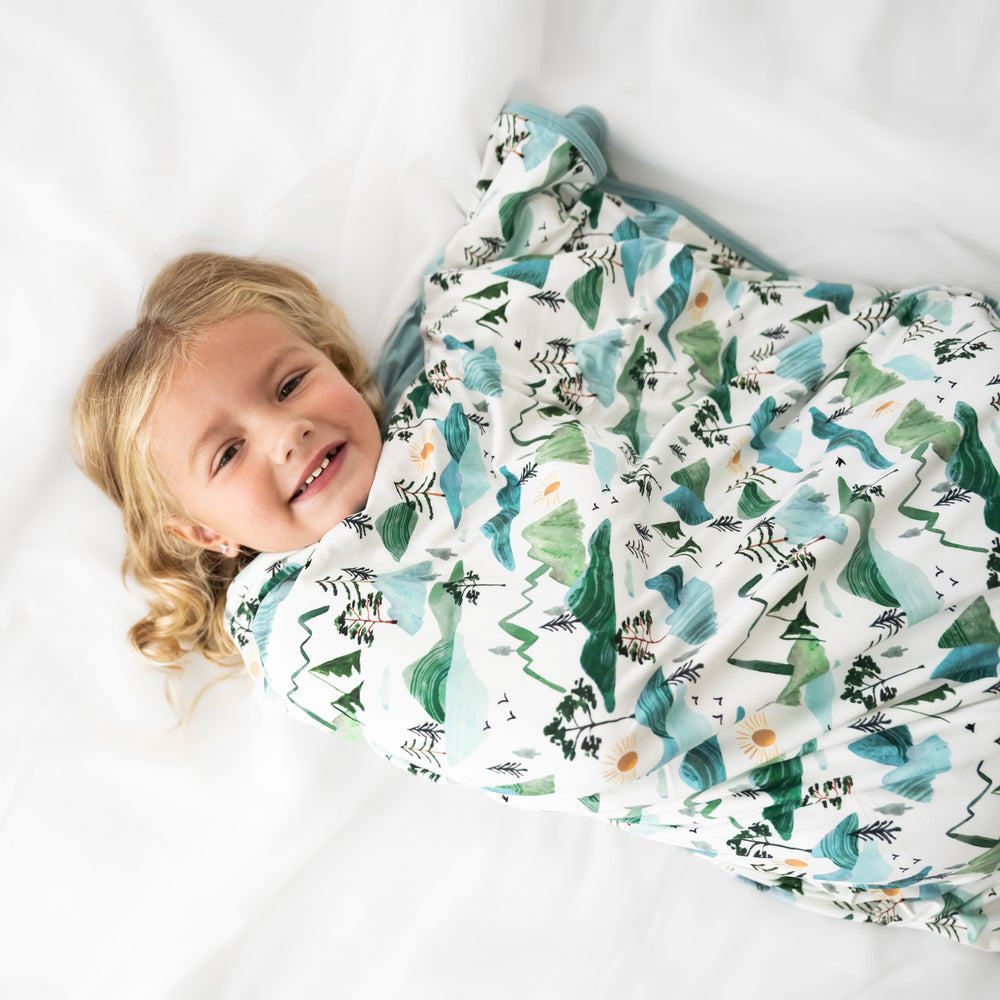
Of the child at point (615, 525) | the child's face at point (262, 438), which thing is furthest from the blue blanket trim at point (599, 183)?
the child's face at point (262, 438)

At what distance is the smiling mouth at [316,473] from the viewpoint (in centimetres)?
104

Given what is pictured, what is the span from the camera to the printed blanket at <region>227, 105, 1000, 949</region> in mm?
860

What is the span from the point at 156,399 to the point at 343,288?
357 mm

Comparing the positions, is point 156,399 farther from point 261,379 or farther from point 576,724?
point 576,724

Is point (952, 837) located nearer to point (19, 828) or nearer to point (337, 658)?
point (337, 658)

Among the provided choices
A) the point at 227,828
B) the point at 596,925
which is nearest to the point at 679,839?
the point at 596,925

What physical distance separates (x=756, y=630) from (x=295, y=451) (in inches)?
22.2

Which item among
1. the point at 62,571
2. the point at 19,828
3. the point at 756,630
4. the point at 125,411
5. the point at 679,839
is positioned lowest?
the point at 19,828

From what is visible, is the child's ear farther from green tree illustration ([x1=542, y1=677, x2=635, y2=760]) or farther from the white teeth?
green tree illustration ([x1=542, y1=677, x2=635, y2=760])

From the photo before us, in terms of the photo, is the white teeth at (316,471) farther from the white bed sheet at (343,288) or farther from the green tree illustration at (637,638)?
the green tree illustration at (637,638)

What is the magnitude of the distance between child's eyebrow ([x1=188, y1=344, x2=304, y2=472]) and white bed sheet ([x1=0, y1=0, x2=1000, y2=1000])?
0.74ft

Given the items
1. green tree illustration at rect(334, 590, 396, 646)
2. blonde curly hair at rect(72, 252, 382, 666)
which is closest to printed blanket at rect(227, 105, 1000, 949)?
green tree illustration at rect(334, 590, 396, 646)

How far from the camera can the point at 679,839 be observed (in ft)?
3.20

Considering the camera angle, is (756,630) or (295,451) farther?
(295,451)
